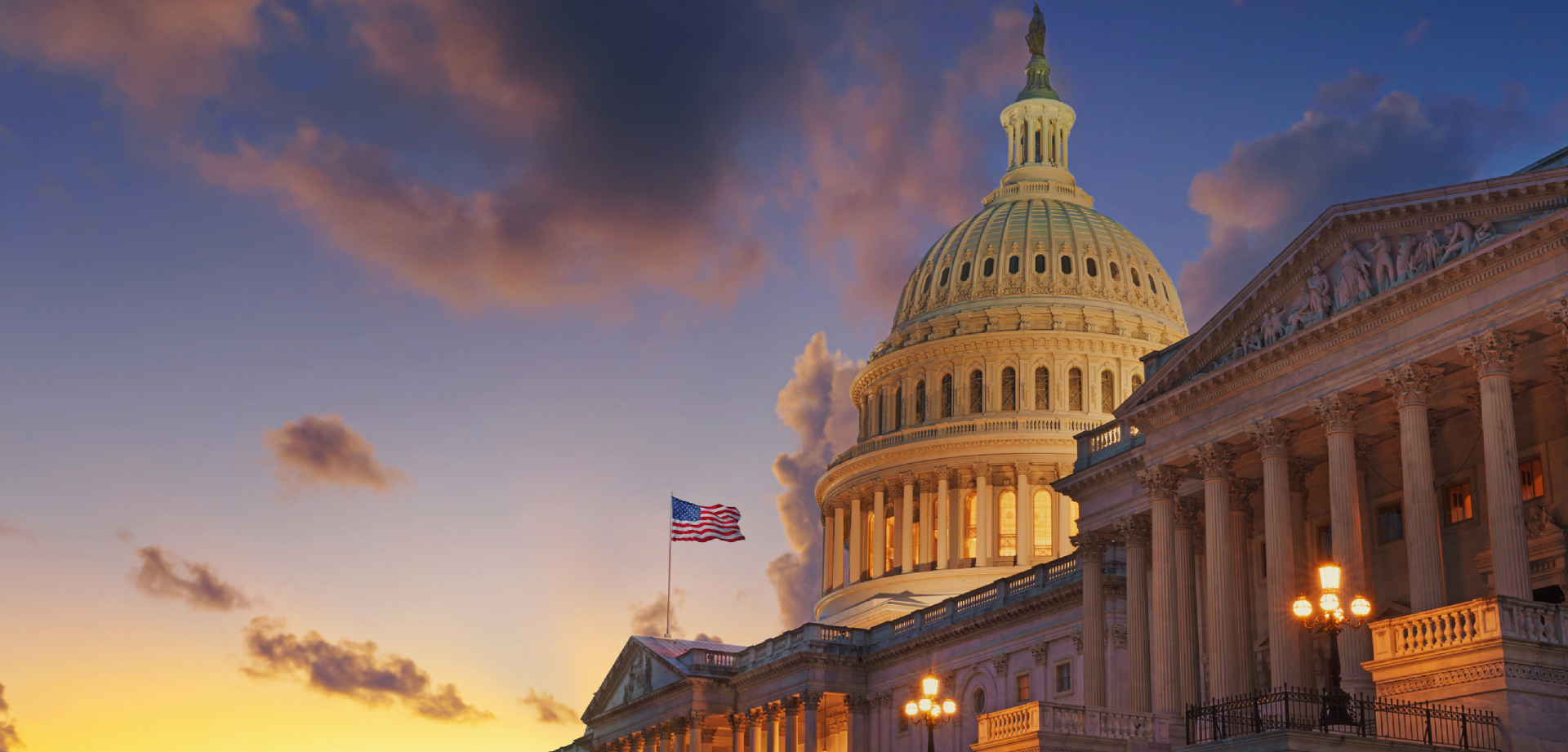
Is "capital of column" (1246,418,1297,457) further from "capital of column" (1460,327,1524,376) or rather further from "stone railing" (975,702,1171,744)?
"stone railing" (975,702,1171,744)

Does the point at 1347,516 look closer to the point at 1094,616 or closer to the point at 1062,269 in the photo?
the point at 1094,616

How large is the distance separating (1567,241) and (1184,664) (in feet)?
56.4

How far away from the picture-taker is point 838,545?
115 metres

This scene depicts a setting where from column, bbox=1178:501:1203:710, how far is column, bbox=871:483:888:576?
6007 cm

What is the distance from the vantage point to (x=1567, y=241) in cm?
3556

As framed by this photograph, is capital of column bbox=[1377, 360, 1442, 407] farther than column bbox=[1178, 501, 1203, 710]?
No

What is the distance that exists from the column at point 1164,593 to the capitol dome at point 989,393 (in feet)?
167

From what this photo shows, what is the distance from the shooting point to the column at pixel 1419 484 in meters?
37.9

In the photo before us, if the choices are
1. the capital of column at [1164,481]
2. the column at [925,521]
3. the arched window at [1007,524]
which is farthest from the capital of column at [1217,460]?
the column at [925,521]

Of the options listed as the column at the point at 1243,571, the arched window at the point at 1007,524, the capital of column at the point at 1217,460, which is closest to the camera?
the column at the point at 1243,571

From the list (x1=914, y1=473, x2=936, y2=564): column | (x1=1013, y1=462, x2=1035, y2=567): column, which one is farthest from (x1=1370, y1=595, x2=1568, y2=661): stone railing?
(x1=914, y1=473, x2=936, y2=564): column

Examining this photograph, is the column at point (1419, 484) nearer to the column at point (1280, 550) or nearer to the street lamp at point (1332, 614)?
the column at point (1280, 550)

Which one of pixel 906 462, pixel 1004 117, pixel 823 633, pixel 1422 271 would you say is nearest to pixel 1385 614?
pixel 1422 271

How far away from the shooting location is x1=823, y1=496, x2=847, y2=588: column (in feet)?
376
